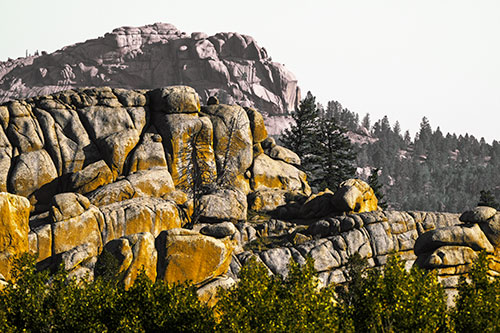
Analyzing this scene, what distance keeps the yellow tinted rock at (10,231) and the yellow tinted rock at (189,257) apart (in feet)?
44.4

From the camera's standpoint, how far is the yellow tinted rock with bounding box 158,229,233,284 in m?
54.0

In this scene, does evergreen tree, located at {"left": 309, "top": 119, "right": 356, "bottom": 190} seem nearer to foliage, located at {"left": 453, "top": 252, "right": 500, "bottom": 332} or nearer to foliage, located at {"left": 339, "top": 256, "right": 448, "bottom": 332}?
foliage, located at {"left": 339, "top": 256, "right": 448, "bottom": 332}

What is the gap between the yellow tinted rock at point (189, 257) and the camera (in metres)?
54.0

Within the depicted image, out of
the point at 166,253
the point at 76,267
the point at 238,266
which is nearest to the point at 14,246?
the point at 76,267

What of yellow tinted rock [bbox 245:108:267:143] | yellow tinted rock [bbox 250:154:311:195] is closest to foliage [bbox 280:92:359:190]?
yellow tinted rock [bbox 250:154:311:195]

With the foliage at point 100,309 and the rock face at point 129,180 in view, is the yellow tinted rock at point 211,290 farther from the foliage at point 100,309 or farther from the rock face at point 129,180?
the foliage at point 100,309

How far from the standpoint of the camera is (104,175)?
6694cm

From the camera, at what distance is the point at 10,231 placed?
51.8 metres

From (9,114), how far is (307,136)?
5878 centimetres

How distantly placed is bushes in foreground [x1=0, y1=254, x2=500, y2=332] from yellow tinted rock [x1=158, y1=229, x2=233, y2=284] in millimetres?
14776

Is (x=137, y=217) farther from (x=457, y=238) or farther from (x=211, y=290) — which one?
(x=457, y=238)

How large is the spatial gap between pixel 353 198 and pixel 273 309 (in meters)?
35.6

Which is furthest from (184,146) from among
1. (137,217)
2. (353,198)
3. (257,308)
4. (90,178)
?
(257,308)

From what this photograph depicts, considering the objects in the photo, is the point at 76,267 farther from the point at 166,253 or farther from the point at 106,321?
the point at 106,321
